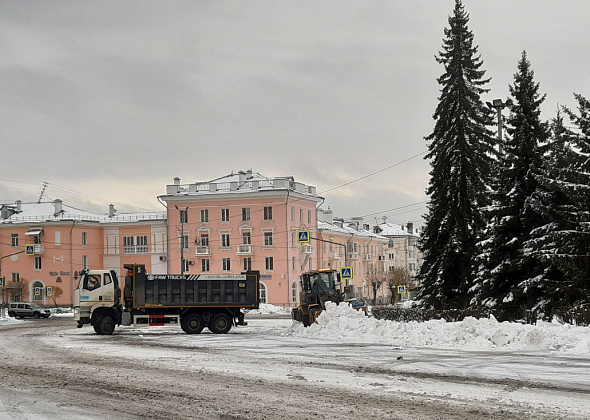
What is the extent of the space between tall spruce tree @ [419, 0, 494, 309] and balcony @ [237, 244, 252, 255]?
40704 mm

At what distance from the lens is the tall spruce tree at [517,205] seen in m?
29.6

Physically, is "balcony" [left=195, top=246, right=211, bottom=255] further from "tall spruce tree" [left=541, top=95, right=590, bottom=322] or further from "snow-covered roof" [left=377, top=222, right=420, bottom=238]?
"snow-covered roof" [left=377, top=222, right=420, bottom=238]

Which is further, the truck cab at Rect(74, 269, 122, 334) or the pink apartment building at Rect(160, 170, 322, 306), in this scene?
the pink apartment building at Rect(160, 170, 322, 306)

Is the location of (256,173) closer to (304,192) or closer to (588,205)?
(304,192)

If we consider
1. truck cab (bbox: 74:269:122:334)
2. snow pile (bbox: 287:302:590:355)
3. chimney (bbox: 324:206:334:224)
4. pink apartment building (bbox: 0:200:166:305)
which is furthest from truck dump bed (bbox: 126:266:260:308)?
chimney (bbox: 324:206:334:224)

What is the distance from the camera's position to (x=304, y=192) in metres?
77.5

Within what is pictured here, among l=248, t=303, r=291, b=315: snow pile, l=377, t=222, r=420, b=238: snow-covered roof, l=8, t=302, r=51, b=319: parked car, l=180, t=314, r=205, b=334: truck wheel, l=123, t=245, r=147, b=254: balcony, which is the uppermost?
l=377, t=222, r=420, b=238: snow-covered roof

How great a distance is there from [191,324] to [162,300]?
1770mm

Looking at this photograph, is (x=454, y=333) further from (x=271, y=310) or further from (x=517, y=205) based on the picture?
(x=271, y=310)

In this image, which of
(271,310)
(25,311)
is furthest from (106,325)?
(271,310)

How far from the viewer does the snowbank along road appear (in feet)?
36.6

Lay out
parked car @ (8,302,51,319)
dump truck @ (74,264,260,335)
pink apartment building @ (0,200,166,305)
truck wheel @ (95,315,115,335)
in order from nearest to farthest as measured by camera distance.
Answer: dump truck @ (74,264,260,335) < truck wheel @ (95,315,115,335) < parked car @ (8,302,51,319) < pink apartment building @ (0,200,166,305)

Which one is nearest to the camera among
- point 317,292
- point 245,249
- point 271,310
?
point 317,292

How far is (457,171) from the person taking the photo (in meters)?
33.3
